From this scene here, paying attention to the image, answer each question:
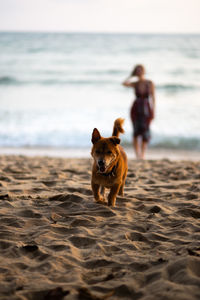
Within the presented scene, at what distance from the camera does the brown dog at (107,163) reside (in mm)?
3701

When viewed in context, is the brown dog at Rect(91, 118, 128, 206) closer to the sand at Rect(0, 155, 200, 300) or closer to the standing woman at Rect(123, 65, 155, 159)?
the sand at Rect(0, 155, 200, 300)

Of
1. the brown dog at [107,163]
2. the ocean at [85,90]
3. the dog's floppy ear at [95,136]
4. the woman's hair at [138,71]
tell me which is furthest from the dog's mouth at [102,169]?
the ocean at [85,90]

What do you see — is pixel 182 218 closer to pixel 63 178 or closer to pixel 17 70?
pixel 63 178

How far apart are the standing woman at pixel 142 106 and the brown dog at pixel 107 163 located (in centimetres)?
452

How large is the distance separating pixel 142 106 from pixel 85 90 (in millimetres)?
13415

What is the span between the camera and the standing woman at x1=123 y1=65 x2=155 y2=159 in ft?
28.3

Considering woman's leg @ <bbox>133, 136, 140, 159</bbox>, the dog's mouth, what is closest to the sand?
the dog's mouth

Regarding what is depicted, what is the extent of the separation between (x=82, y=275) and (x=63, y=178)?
10.4 ft

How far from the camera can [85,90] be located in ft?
72.1

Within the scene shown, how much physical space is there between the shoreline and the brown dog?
589 cm

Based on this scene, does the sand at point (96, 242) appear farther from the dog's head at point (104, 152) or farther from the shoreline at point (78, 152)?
the shoreline at point (78, 152)

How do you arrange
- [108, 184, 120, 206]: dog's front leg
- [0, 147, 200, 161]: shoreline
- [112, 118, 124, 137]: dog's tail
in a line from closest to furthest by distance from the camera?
1. [108, 184, 120, 206]: dog's front leg
2. [112, 118, 124, 137]: dog's tail
3. [0, 147, 200, 161]: shoreline

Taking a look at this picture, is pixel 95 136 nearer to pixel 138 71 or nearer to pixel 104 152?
pixel 104 152

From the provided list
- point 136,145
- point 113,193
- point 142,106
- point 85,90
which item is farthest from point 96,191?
point 85,90
